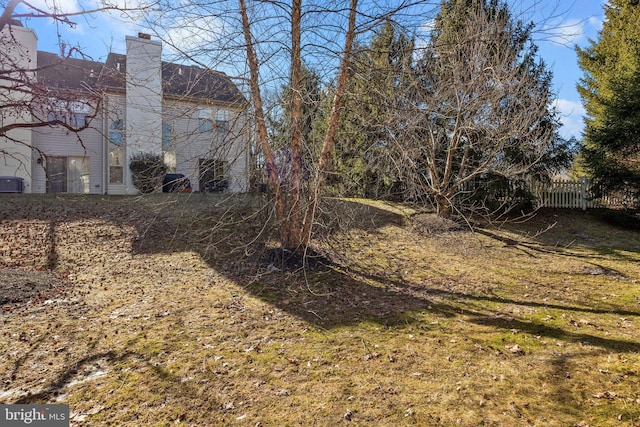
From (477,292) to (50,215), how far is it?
32.6 feet

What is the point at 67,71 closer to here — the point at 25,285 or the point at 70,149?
the point at 25,285

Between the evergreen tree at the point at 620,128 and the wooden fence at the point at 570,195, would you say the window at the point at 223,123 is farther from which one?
the evergreen tree at the point at 620,128

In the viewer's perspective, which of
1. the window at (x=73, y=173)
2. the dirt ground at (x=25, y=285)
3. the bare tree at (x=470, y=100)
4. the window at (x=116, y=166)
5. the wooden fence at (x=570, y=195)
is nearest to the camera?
the dirt ground at (x=25, y=285)

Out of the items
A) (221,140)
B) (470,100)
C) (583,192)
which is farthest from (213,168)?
(583,192)

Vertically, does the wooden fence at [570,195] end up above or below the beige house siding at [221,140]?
below

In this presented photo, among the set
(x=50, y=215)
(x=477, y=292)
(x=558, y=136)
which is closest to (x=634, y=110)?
(x=558, y=136)

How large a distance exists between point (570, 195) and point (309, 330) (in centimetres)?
1432

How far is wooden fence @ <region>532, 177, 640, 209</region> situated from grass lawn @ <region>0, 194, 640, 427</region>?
5.56 metres

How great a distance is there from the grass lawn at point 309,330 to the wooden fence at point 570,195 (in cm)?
556

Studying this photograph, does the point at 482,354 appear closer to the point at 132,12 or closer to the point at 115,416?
the point at 115,416

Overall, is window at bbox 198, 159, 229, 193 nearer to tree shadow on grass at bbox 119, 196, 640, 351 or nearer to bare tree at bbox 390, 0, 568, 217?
tree shadow on grass at bbox 119, 196, 640, 351

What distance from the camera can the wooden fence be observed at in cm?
1354

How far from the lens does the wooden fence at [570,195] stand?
13539mm

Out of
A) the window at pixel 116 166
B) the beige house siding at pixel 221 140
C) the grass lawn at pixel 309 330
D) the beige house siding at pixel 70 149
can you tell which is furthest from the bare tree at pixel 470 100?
the beige house siding at pixel 70 149
